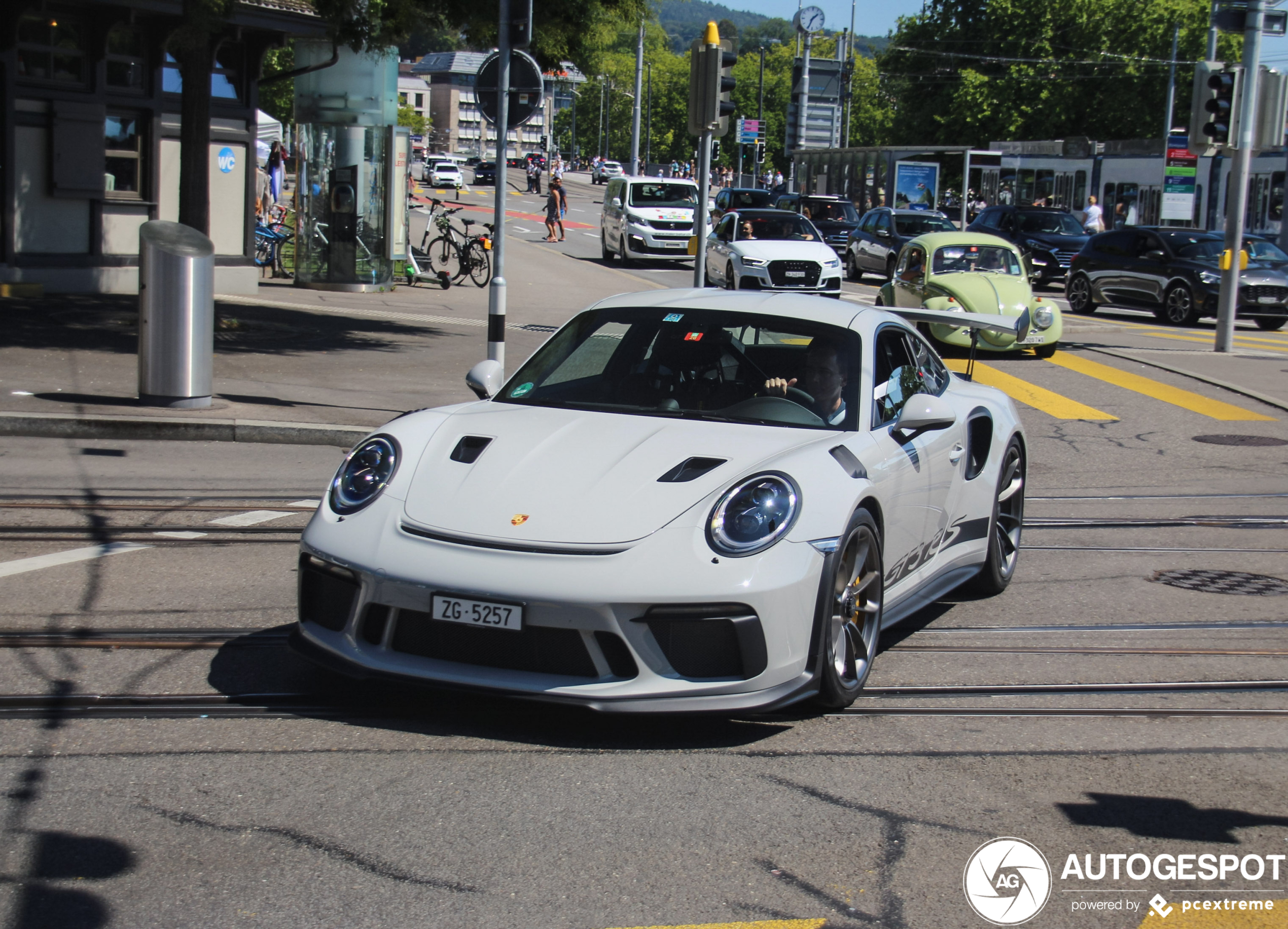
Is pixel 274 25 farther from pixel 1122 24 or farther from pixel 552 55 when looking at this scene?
pixel 1122 24

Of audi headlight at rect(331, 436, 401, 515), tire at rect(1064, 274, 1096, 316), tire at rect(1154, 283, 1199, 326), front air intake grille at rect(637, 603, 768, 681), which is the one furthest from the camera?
tire at rect(1064, 274, 1096, 316)

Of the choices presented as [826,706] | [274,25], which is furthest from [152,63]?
[826,706]

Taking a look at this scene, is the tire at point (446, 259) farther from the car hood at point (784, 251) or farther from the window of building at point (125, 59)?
the window of building at point (125, 59)

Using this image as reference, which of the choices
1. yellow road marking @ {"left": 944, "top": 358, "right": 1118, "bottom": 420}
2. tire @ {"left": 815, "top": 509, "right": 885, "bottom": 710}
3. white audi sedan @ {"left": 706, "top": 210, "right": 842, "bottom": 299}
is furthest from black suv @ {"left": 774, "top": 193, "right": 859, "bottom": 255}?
tire @ {"left": 815, "top": 509, "right": 885, "bottom": 710}

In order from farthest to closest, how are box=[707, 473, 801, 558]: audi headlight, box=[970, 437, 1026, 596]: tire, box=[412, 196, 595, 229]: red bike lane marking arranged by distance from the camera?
box=[412, 196, 595, 229]: red bike lane marking
box=[970, 437, 1026, 596]: tire
box=[707, 473, 801, 558]: audi headlight

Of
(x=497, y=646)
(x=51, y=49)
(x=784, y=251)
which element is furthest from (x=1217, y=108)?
(x=497, y=646)

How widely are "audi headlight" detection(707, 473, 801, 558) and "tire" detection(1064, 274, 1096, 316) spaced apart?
76.2ft

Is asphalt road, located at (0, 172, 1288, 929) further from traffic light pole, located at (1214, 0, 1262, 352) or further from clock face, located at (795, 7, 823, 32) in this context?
clock face, located at (795, 7, 823, 32)

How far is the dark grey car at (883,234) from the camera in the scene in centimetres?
3234

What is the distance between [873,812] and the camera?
160 inches

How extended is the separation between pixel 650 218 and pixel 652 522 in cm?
3087

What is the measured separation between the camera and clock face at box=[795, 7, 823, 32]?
67.9 metres

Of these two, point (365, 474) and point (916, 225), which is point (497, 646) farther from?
point (916, 225)

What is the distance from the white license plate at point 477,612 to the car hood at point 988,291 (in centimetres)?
1380
